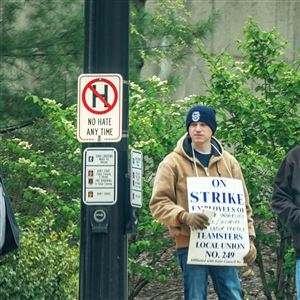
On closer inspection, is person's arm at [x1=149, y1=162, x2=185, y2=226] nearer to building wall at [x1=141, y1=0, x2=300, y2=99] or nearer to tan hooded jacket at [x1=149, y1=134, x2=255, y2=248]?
tan hooded jacket at [x1=149, y1=134, x2=255, y2=248]

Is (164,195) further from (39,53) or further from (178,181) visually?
(39,53)

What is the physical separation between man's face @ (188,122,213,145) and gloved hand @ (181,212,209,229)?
597 mm

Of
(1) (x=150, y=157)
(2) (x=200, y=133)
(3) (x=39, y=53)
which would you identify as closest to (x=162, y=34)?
(3) (x=39, y=53)

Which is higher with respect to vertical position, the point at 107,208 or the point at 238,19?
the point at 238,19

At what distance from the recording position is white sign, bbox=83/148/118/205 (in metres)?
8.04

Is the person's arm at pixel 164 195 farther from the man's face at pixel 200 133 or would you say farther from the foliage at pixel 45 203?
the foliage at pixel 45 203

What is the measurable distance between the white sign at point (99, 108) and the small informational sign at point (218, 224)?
2.75ft

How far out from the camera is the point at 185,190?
866 cm

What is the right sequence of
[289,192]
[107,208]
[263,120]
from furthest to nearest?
[263,120]
[289,192]
[107,208]

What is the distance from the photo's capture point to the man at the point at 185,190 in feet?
28.1

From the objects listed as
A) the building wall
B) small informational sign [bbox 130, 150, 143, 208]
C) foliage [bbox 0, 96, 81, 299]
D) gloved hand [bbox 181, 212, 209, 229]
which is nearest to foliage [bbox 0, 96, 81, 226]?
foliage [bbox 0, 96, 81, 299]

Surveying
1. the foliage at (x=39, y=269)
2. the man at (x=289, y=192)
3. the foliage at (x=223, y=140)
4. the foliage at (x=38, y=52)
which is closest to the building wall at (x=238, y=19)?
the foliage at (x=38, y=52)

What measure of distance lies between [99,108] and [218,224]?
1.28 meters

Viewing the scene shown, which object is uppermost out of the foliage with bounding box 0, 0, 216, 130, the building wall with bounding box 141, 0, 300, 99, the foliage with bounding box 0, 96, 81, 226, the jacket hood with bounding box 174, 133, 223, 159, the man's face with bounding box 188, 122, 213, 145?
the building wall with bounding box 141, 0, 300, 99
